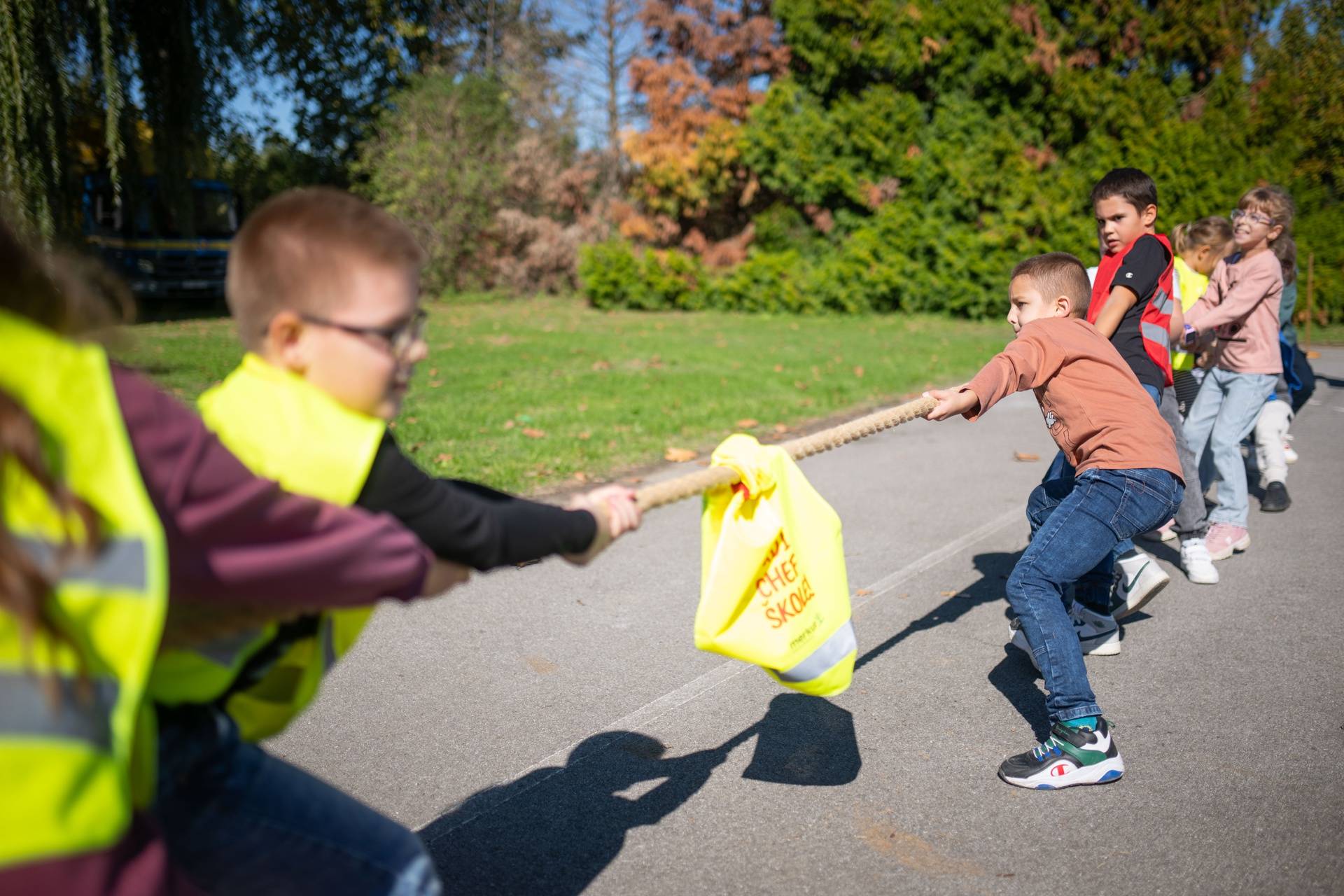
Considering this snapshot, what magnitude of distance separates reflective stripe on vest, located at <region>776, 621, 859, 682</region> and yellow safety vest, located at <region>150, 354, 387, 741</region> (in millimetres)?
1341

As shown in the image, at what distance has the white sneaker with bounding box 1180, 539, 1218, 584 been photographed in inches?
196

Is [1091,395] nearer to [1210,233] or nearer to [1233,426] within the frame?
[1233,426]

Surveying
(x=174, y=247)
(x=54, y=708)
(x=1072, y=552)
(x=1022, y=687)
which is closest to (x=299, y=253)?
(x=54, y=708)

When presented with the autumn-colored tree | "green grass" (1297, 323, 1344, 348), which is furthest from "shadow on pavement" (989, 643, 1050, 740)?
the autumn-colored tree

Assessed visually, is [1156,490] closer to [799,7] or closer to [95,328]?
[95,328]

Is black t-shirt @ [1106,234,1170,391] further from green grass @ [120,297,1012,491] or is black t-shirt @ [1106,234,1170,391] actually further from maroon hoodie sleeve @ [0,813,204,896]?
maroon hoodie sleeve @ [0,813,204,896]

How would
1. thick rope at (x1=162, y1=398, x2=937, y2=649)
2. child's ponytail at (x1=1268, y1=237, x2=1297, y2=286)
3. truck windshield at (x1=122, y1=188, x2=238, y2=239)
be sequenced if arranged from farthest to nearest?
truck windshield at (x1=122, y1=188, x2=238, y2=239) < child's ponytail at (x1=1268, y1=237, x2=1297, y2=286) < thick rope at (x1=162, y1=398, x2=937, y2=649)

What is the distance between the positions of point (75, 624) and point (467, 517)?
70 centimetres

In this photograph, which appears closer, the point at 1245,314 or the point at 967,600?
the point at 967,600

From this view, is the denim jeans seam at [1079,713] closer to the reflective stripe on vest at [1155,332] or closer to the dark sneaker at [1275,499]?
the reflective stripe on vest at [1155,332]

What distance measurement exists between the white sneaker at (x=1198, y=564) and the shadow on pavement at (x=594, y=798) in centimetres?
254

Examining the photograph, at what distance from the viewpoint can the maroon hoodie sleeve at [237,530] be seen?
1105 mm

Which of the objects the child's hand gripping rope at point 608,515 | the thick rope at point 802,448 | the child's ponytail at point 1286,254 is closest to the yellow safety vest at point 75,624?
the child's hand gripping rope at point 608,515

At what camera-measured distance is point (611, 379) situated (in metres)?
10.8
